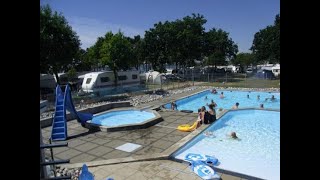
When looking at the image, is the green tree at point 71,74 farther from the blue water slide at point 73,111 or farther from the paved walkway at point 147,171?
the paved walkway at point 147,171

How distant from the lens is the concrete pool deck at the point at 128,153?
8.10 meters

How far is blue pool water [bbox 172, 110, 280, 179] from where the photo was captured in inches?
370

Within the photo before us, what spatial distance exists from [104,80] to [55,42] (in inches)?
275

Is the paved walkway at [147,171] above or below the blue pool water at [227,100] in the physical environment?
below

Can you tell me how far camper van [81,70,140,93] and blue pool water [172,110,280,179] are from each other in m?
16.0

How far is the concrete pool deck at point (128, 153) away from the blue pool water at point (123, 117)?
2924 millimetres

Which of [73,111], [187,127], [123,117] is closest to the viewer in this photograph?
[187,127]

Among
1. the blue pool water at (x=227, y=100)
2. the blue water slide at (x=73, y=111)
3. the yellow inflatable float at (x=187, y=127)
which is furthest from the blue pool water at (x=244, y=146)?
the blue water slide at (x=73, y=111)

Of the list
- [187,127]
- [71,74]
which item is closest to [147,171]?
[187,127]

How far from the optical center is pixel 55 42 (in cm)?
2470

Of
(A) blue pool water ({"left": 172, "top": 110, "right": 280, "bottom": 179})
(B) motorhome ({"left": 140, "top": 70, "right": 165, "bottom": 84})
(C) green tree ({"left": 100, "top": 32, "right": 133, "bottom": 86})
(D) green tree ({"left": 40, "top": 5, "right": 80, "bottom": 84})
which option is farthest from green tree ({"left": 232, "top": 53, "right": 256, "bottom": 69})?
(A) blue pool water ({"left": 172, "top": 110, "right": 280, "bottom": 179})

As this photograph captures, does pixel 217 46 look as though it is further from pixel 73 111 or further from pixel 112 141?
pixel 112 141
